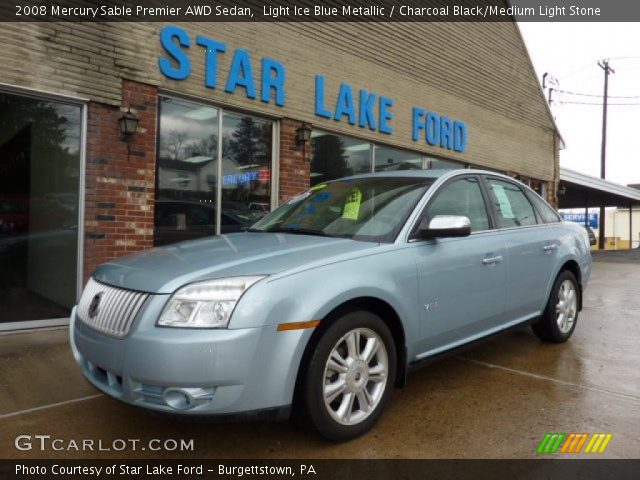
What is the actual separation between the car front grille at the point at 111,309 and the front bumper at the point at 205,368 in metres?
0.08

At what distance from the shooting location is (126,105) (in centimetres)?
590

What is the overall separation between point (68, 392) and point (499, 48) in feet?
40.2

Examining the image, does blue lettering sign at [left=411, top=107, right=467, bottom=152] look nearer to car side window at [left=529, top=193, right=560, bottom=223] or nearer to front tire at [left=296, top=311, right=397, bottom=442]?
car side window at [left=529, top=193, right=560, bottom=223]

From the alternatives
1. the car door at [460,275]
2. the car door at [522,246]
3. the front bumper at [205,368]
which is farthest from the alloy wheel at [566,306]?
the front bumper at [205,368]

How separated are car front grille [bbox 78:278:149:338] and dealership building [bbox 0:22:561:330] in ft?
10.4

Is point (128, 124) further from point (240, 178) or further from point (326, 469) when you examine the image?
point (326, 469)

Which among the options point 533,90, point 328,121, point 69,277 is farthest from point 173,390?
point 533,90

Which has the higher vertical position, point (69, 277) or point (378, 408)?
point (69, 277)

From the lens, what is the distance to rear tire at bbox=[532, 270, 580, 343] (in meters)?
4.54

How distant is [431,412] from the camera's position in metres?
3.18

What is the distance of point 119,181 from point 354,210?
3.53 metres

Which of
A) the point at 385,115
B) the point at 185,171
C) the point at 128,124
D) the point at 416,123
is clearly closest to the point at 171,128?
the point at 185,171

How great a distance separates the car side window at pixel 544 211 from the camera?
15.4 feet

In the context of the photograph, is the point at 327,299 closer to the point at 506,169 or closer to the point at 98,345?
the point at 98,345
